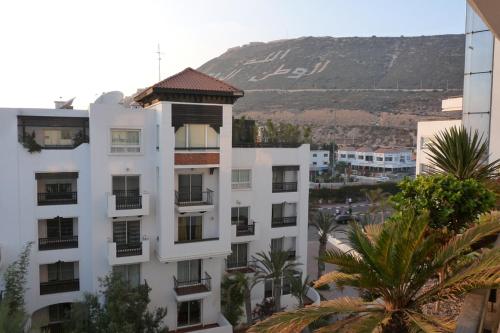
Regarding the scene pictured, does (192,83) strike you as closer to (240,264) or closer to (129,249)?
(129,249)

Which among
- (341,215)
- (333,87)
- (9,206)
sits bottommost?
(341,215)

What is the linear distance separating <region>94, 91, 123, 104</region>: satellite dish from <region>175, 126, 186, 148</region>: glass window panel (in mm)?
4224

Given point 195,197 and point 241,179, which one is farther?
point 241,179

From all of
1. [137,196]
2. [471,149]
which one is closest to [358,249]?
[471,149]

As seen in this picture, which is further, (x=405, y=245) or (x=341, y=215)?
(x=341, y=215)

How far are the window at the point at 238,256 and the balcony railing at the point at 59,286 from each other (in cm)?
811

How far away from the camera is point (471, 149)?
10086 mm

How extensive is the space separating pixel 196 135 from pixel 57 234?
326 inches

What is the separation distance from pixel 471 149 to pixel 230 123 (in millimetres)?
13116

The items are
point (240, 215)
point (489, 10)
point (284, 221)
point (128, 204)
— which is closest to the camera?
point (489, 10)

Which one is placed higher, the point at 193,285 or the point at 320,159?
the point at 320,159

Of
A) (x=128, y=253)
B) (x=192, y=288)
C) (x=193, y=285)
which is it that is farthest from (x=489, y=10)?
(x=193, y=285)

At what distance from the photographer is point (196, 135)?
20906 mm

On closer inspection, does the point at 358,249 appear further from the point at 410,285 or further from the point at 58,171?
the point at 58,171
